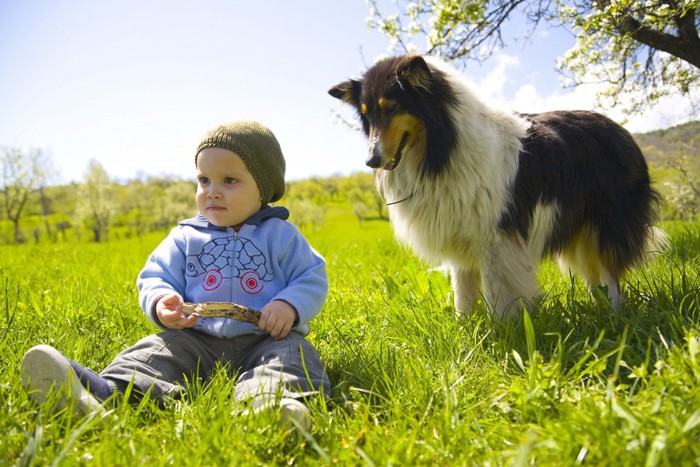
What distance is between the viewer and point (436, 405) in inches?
68.0

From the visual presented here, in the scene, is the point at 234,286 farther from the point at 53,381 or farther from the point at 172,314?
the point at 53,381

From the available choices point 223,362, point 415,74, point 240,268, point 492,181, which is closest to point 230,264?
point 240,268

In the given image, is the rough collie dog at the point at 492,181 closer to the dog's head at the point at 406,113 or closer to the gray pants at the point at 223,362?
the dog's head at the point at 406,113

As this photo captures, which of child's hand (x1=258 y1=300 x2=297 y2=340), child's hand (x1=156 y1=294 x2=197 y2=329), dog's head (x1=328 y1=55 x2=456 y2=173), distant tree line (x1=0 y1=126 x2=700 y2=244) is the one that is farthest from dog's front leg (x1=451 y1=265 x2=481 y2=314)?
distant tree line (x1=0 y1=126 x2=700 y2=244)

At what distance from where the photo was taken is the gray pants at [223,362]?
1887mm

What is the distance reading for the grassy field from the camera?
53.2 inches

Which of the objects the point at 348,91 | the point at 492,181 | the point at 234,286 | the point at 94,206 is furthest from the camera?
the point at 94,206

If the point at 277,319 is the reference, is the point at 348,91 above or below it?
above

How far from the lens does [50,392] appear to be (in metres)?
1.68

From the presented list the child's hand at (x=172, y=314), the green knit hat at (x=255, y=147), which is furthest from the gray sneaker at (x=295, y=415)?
the green knit hat at (x=255, y=147)

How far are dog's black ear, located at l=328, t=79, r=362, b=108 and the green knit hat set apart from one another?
3.51 ft

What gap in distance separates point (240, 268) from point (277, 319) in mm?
415

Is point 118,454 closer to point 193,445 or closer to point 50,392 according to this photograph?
point 193,445

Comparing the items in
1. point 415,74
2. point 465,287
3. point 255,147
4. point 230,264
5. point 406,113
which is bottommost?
point 465,287
